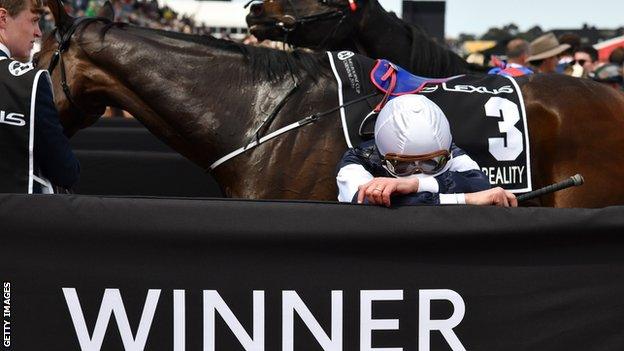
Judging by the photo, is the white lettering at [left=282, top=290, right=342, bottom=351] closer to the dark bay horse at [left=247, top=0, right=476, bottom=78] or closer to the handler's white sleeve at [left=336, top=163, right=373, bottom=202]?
the handler's white sleeve at [left=336, top=163, right=373, bottom=202]

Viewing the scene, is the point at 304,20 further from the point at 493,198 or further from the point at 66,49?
the point at 493,198

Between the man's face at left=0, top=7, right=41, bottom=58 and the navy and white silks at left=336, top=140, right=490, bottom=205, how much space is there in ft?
3.92

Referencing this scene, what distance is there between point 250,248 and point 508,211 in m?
0.72

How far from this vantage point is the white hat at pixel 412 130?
314 cm

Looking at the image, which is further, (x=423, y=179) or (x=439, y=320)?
(x=423, y=179)

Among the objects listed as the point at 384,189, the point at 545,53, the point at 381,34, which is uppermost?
the point at 545,53

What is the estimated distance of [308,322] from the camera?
2826 mm

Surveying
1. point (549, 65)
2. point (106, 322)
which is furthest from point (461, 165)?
point (549, 65)

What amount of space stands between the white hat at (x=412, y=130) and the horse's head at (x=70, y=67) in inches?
82.5

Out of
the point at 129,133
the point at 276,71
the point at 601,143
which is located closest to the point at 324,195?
the point at 276,71

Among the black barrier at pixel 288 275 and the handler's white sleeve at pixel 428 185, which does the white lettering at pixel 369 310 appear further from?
the handler's white sleeve at pixel 428 185

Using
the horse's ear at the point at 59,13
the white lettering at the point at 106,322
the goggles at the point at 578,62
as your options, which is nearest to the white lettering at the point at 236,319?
the white lettering at the point at 106,322

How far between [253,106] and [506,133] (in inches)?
45.8

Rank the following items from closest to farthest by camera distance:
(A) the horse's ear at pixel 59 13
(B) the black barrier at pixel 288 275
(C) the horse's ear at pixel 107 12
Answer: (B) the black barrier at pixel 288 275 < (A) the horse's ear at pixel 59 13 < (C) the horse's ear at pixel 107 12
